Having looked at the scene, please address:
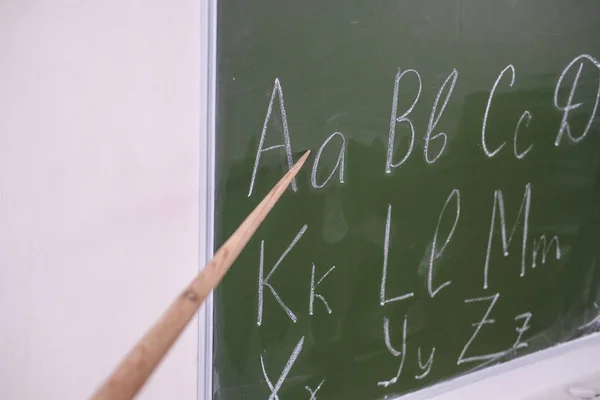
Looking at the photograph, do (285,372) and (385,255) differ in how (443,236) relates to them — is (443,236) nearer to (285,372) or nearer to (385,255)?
(385,255)

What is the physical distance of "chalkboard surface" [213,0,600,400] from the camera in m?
0.82

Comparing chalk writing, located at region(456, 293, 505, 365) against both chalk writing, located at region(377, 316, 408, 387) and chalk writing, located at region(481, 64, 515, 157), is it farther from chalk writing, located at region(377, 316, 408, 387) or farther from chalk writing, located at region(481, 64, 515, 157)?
chalk writing, located at region(481, 64, 515, 157)

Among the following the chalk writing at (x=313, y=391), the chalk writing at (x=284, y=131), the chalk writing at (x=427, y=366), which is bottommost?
the chalk writing at (x=427, y=366)

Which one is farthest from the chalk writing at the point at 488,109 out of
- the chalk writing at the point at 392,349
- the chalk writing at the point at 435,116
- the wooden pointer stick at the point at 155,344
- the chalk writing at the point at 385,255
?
the wooden pointer stick at the point at 155,344

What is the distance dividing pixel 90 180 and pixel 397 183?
1.68 ft

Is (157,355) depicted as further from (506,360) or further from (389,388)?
(506,360)

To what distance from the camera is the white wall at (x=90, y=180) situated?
26.5 inches

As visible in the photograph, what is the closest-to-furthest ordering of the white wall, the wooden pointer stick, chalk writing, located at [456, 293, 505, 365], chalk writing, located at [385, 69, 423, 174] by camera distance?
the wooden pointer stick → the white wall → chalk writing, located at [385, 69, 423, 174] → chalk writing, located at [456, 293, 505, 365]

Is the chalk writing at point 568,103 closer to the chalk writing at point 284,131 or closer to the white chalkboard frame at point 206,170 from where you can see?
the chalk writing at point 284,131

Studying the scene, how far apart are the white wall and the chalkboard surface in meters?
0.07

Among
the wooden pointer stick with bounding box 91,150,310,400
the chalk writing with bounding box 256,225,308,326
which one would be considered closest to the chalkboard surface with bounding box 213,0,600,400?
the chalk writing with bounding box 256,225,308,326

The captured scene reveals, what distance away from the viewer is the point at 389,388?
1053mm

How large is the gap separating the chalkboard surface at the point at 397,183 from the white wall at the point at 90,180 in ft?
0.23

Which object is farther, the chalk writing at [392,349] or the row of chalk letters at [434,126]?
the chalk writing at [392,349]
